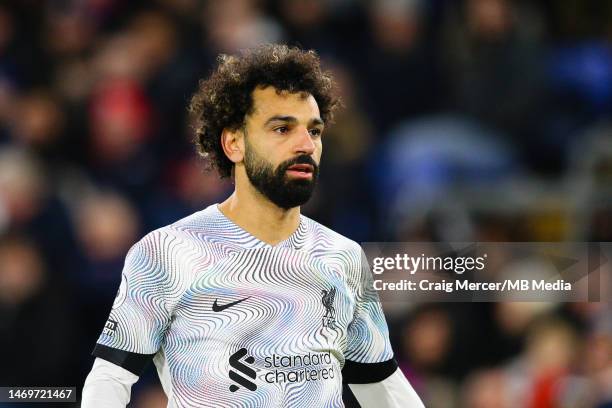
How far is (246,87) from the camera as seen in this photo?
2781mm

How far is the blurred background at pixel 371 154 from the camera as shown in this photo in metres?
4.21

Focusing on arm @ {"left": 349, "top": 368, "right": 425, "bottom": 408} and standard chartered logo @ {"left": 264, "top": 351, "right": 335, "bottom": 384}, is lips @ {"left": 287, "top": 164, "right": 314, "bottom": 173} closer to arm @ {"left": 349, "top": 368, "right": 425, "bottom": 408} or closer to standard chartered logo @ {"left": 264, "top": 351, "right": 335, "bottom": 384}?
standard chartered logo @ {"left": 264, "top": 351, "right": 335, "bottom": 384}

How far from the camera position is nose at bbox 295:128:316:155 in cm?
261

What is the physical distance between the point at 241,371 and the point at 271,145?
1.90 feet

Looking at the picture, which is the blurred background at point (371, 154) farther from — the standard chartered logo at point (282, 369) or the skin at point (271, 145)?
the standard chartered logo at point (282, 369)

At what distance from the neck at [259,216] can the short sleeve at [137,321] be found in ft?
0.88

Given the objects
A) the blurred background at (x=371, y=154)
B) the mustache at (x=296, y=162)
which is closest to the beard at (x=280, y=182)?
the mustache at (x=296, y=162)

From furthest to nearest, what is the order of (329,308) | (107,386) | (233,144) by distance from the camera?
(233,144) → (329,308) → (107,386)

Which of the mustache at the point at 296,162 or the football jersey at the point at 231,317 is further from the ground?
the mustache at the point at 296,162

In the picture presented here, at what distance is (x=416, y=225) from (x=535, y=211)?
2.13ft

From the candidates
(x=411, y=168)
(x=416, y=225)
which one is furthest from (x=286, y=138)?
(x=411, y=168)

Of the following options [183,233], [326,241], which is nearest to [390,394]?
[326,241]

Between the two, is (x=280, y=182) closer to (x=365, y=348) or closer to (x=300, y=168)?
(x=300, y=168)

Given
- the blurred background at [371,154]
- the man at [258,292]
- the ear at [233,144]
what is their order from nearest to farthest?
the man at [258,292] → the ear at [233,144] → the blurred background at [371,154]
